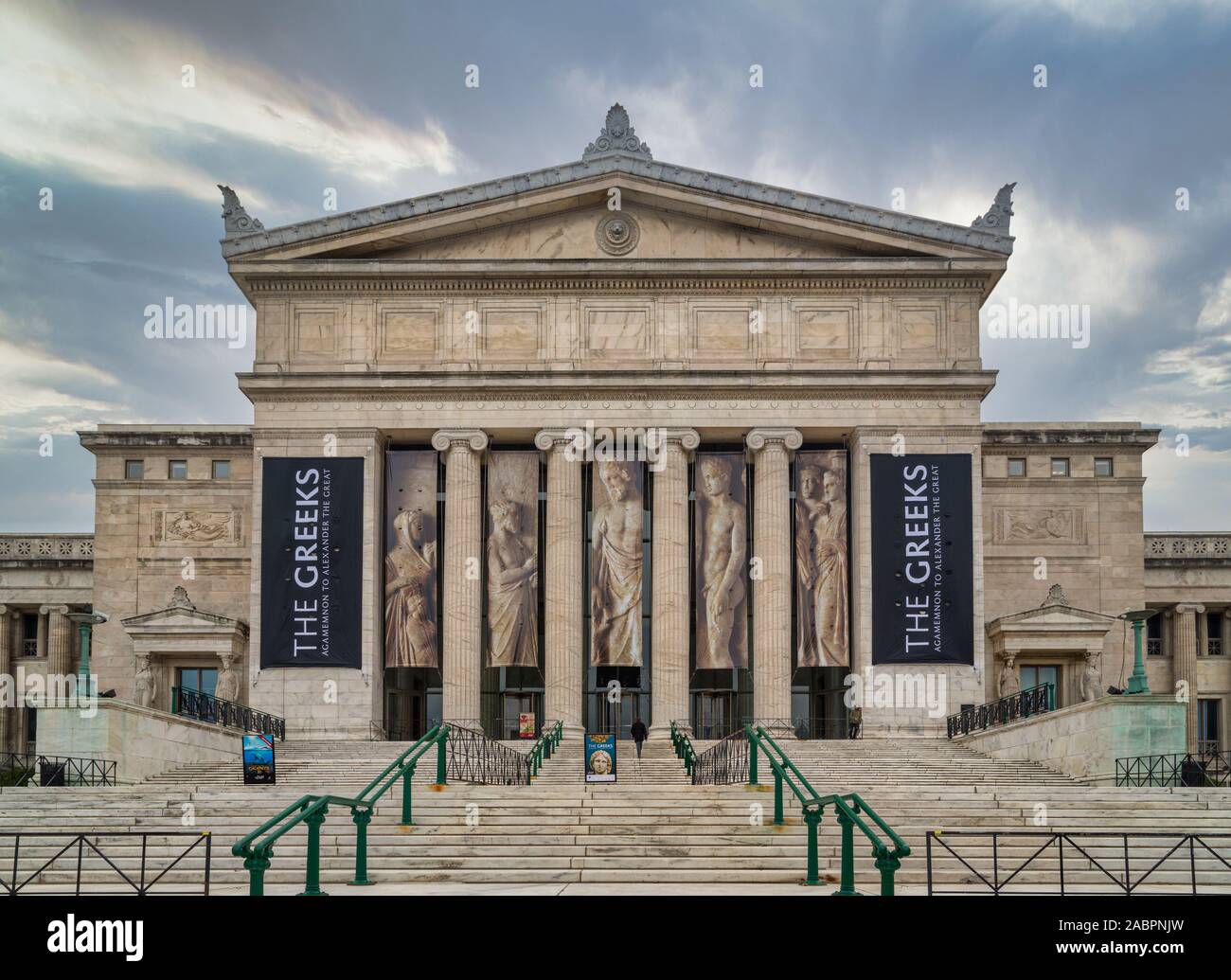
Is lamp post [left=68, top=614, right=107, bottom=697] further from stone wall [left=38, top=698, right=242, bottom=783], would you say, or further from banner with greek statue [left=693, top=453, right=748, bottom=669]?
banner with greek statue [left=693, top=453, right=748, bottom=669]

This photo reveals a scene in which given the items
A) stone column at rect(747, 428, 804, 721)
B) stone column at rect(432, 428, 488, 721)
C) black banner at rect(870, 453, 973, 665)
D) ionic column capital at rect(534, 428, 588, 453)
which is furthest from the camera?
ionic column capital at rect(534, 428, 588, 453)

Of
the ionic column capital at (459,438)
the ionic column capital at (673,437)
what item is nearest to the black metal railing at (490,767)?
the ionic column capital at (459,438)

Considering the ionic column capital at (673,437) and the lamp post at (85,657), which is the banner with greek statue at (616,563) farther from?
the lamp post at (85,657)

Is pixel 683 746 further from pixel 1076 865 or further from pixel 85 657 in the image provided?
pixel 1076 865

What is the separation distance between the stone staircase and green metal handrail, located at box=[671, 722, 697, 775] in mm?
2037

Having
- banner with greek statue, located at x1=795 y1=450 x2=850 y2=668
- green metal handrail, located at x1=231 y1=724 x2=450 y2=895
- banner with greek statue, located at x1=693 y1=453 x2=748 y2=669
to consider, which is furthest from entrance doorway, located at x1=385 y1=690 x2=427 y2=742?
green metal handrail, located at x1=231 y1=724 x2=450 y2=895

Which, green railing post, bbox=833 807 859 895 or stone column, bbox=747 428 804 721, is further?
stone column, bbox=747 428 804 721

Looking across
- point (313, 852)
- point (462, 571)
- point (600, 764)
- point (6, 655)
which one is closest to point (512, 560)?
point (462, 571)

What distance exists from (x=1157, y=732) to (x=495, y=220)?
1002 inches

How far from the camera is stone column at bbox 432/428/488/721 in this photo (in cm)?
4609

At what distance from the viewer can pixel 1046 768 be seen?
3509cm
